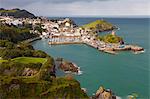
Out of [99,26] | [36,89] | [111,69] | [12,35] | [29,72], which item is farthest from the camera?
[99,26]

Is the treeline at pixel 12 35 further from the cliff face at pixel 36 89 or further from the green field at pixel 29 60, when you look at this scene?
the cliff face at pixel 36 89

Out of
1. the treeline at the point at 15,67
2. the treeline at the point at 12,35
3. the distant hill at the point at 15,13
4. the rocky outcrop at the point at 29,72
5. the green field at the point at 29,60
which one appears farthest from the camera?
the distant hill at the point at 15,13

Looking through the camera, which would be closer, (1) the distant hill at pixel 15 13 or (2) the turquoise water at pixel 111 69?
(2) the turquoise water at pixel 111 69

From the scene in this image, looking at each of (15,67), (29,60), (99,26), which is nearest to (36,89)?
(15,67)

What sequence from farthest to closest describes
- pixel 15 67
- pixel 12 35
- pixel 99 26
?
pixel 99 26, pixel 12 35, pixel 15 67

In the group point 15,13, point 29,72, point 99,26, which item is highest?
point 29,72

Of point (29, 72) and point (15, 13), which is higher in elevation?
point (29, 72)

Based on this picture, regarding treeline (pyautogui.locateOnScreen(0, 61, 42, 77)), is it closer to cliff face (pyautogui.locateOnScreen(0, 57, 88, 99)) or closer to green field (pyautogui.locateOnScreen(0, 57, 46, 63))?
green field (pyautogui.locateOnScreen(0, 57, 46, 63))

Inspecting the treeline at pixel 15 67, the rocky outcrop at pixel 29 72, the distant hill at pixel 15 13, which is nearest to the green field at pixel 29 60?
the treeline at pixel 15 67

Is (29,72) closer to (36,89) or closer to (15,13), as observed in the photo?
(36,89)

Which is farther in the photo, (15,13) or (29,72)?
(15,13)

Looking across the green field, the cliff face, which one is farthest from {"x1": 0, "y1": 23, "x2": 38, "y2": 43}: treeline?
the cliff face

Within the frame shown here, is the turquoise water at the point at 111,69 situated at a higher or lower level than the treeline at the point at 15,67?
lower
